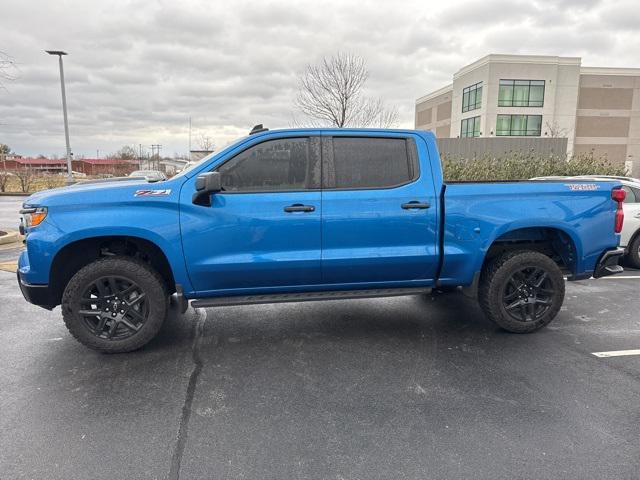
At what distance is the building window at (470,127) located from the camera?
51562mm

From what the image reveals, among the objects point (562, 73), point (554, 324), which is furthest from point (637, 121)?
point (554, 324)

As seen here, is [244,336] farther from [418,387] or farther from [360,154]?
[360,154]

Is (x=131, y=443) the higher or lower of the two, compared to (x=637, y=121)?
lower

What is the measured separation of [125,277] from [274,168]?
65.2 inches

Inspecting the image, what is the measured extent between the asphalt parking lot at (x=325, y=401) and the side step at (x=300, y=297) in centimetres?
49

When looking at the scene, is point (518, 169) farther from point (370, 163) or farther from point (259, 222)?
point (259, 222)

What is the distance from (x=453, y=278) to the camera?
454 cm

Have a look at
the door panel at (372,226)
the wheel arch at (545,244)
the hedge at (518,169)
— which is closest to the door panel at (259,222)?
the door panel at (372,226)

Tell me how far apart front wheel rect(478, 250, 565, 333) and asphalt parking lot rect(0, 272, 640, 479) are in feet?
0.63

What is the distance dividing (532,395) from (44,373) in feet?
13.0

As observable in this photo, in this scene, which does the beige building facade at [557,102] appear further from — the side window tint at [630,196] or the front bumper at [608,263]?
the front bumper at [608,263]

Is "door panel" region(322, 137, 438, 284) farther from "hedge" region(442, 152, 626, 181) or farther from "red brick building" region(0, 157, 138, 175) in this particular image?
"red brick building" region(0, 157, 138, 175)

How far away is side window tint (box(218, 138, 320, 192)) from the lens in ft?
13.5

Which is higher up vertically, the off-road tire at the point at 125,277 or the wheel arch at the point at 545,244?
the wheel arch at the point at 545,244
